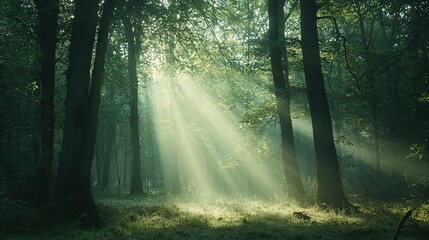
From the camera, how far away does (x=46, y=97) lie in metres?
15.3

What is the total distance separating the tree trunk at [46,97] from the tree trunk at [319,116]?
9603mm

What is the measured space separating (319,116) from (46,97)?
10526mm

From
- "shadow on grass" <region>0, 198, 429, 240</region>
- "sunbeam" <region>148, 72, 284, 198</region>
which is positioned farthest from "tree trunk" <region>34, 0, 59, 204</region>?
"sunbeam" <region>148, 72, 284, 198</region>

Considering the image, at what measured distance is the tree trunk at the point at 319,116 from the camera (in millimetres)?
13266

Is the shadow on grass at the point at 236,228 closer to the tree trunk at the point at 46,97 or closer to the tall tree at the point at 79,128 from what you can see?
the tall tree at the point at 79,128

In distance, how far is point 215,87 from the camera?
24.9m

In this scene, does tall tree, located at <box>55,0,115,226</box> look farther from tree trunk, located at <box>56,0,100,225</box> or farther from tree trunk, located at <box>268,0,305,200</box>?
tree trunk, located at <box>268,0,305,200</box>

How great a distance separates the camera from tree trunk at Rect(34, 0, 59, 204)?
49.5 ft

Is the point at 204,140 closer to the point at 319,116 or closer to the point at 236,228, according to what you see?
the point at 319,116

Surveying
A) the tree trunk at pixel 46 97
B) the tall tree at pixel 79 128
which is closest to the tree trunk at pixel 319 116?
the tall tree at pixel 79 128

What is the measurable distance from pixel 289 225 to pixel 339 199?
4.11 meters

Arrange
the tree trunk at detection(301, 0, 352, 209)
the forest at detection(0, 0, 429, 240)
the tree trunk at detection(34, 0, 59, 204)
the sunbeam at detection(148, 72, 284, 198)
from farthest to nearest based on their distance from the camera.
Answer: the sunbeam at detection(148, 72, 284, 198)
the tree trunk at detection(34, 0, 59, 204)
the tree trunk at detection(301, 0, 352, 209)
the forest at detection(0, 0, 429, 240)

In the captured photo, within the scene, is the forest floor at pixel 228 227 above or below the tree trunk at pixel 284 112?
below

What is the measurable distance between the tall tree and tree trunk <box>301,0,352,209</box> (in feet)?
24.0
